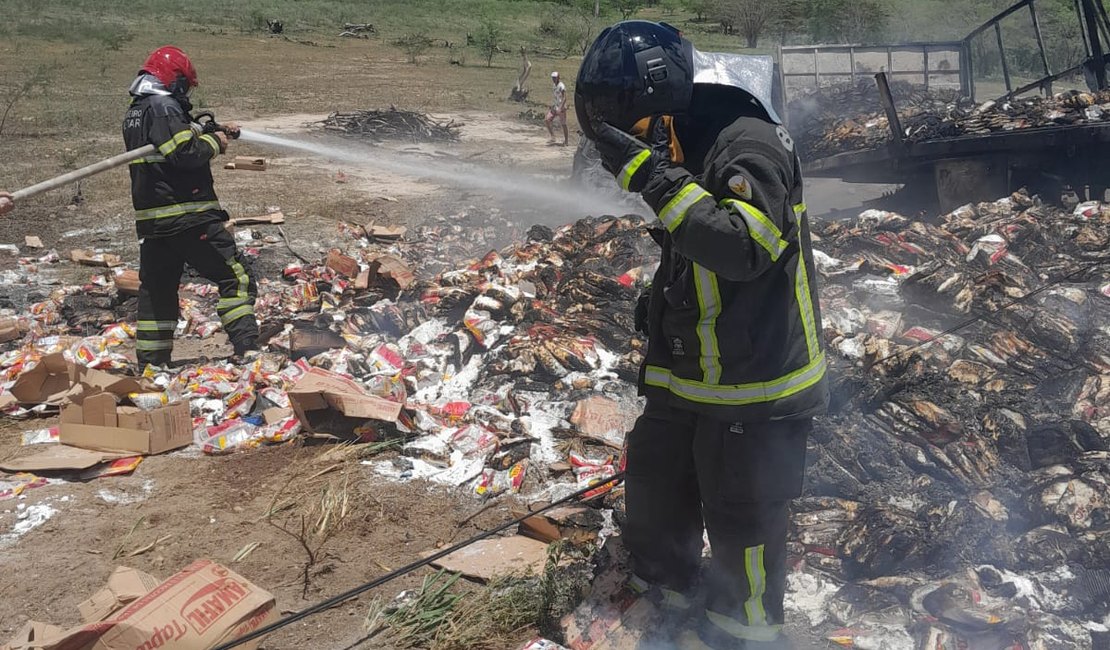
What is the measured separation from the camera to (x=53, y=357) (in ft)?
15.6

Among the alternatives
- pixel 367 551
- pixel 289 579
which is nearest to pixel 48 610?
pixel 289 579

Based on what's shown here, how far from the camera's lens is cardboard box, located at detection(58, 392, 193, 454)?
4.22 meters

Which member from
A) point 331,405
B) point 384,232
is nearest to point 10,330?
point 331,405

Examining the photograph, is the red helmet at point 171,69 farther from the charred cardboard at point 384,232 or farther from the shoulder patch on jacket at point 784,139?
the shoulder patch on jacket at point 784,139

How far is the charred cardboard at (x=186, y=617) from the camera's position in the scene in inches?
101

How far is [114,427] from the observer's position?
4.26 m

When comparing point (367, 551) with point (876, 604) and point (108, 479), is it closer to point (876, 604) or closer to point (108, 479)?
point (108, 479)

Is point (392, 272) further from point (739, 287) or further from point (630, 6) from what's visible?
point (630, 6)

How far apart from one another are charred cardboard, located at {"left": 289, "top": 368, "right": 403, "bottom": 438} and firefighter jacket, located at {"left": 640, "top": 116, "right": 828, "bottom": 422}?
2.11 metres

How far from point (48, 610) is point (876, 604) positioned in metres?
3.03

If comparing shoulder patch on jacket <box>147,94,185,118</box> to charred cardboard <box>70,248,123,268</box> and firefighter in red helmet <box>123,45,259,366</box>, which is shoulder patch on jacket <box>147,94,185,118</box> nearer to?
firefighter in red helmet <box>123,45,259,366</box>

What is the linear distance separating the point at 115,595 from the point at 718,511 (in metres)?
2.12

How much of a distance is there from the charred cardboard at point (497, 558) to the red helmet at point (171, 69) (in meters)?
3.67

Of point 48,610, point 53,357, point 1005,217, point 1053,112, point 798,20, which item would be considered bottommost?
point 48,610
